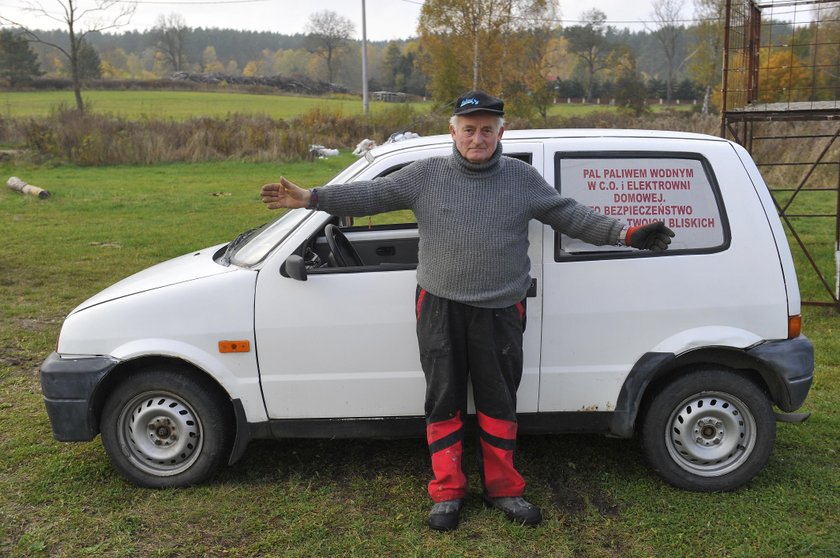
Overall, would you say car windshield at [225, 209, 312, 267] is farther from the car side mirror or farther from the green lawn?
the green lawn

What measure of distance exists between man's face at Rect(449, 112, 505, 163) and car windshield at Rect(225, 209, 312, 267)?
984 mm

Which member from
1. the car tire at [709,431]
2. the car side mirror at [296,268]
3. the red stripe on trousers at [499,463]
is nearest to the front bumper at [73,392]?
the car side mirror at [296,268]

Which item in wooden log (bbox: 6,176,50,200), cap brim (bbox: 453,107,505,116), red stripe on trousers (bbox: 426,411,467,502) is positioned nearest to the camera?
cap brim (bbox: 453,107,505,116)

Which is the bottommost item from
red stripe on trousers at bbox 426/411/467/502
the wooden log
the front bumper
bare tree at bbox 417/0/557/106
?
red stripe on trousers at bbox 426/411/467/502

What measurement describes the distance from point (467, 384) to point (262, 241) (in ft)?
4.48

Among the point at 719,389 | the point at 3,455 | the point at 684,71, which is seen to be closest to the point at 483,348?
the point at 719,389

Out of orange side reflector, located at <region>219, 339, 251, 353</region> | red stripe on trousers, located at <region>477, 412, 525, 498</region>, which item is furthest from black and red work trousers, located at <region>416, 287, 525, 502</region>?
orange side reflector, located at <region>219, 339, 251, 353</region>

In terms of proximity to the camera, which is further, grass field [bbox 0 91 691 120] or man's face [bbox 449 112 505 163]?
grass field [bbox 0 91 691 120]

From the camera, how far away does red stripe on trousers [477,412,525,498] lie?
3.78m

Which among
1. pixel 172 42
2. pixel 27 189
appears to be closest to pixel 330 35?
pixel 172 42

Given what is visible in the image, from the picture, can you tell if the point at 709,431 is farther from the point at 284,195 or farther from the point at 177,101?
the point at 177,101

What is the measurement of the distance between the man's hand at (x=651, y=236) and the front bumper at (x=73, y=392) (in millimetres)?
2613

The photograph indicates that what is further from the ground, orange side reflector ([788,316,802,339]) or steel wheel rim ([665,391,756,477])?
orange side reflector ([788,316,802,339])

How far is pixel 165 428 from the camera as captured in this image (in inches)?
160
